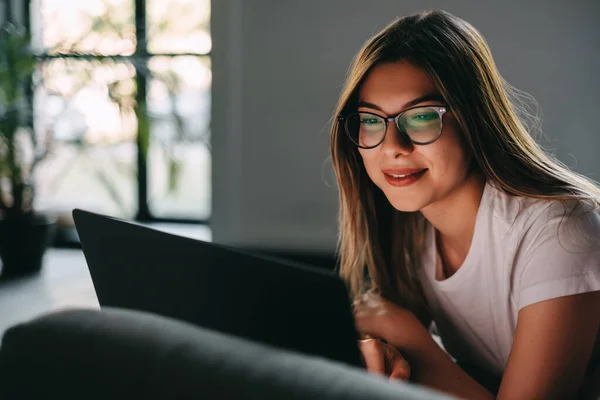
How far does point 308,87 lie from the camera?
12.7 feet

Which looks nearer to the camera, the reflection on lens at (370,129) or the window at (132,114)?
the reflection on lens at (370,129)

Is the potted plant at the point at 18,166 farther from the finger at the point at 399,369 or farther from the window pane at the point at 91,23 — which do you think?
the finger at the point at 399,369

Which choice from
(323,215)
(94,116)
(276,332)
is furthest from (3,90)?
(276,332)

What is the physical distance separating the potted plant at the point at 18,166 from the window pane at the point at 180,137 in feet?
2.15

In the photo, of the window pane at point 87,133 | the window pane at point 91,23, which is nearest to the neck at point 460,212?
the window pane at point 87,133

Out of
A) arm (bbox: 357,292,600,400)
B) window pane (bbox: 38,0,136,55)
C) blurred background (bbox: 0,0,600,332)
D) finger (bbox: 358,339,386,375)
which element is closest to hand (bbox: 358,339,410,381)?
finger (bbox: 358,339,386,375)

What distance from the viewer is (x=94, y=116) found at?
427cm

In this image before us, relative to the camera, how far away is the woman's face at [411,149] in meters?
1.15

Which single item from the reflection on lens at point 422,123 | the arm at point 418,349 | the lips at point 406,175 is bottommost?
the arm at point 418,349

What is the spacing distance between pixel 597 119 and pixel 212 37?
7.41 feet

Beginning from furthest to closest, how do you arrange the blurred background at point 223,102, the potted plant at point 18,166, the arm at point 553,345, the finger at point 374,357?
the blurred background at point 223,102, the potted plant at point 18,166, the finger at point 374,357, the arm at point 553,345

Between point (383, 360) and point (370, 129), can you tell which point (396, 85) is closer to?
point (370, 129)

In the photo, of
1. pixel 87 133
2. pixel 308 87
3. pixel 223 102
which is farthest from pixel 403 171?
pixel 87 133

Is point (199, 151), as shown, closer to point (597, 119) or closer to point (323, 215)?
point (323, 215)
